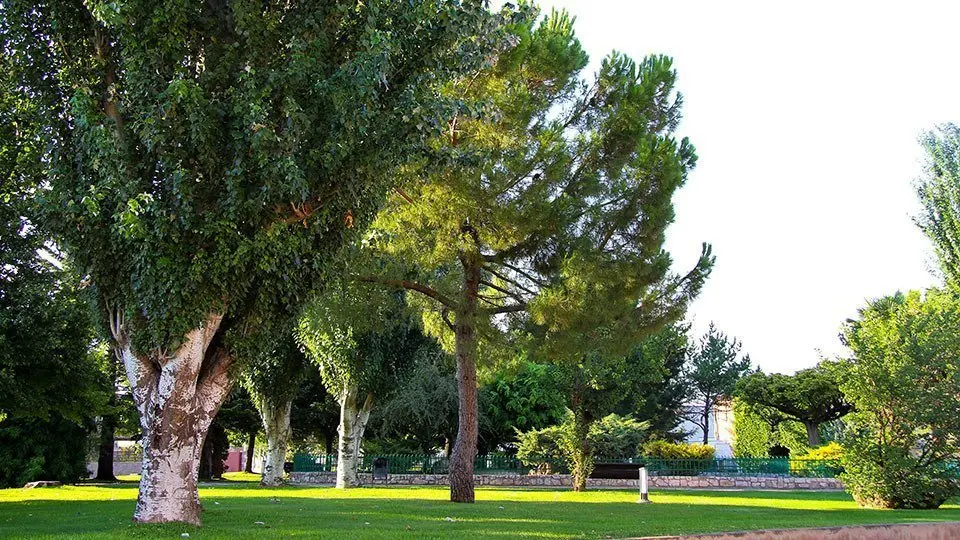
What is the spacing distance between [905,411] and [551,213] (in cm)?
803

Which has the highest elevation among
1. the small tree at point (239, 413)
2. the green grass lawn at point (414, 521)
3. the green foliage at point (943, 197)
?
the green foliage at point (943, 197)

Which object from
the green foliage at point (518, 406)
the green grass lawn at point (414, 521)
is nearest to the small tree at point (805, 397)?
the green foliage at point (518, 406)

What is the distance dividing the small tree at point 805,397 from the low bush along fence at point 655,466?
858 cm

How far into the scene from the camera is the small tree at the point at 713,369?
50062 millimetres

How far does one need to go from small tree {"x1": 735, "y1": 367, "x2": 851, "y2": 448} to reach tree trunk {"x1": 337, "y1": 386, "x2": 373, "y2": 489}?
20850 millimetres

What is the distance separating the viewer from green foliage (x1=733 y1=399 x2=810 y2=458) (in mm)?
37219

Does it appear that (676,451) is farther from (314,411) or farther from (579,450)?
(314,411)

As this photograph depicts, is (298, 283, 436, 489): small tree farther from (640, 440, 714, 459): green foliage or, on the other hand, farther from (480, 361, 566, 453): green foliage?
(640, 440, 714, 459): green foliage

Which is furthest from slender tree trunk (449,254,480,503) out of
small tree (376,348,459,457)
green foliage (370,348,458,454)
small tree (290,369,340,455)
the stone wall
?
small tree (290,369,340,455)

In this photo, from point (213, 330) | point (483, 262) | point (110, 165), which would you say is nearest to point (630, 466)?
point (483, 262)

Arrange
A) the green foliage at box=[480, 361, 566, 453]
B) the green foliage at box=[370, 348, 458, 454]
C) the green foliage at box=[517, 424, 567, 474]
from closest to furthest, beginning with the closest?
1. the green foliage at box=[517, 424, 567, 474]
2. the green foliage at box=[370, 348, 458, 454]
3. the green foliage at box=[480, 361, 566, 453]

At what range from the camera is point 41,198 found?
28.8 feet

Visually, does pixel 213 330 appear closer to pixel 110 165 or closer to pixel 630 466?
pixel 110 165

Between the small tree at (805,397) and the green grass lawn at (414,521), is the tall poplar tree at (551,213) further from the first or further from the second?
the small tree at (805,397)
